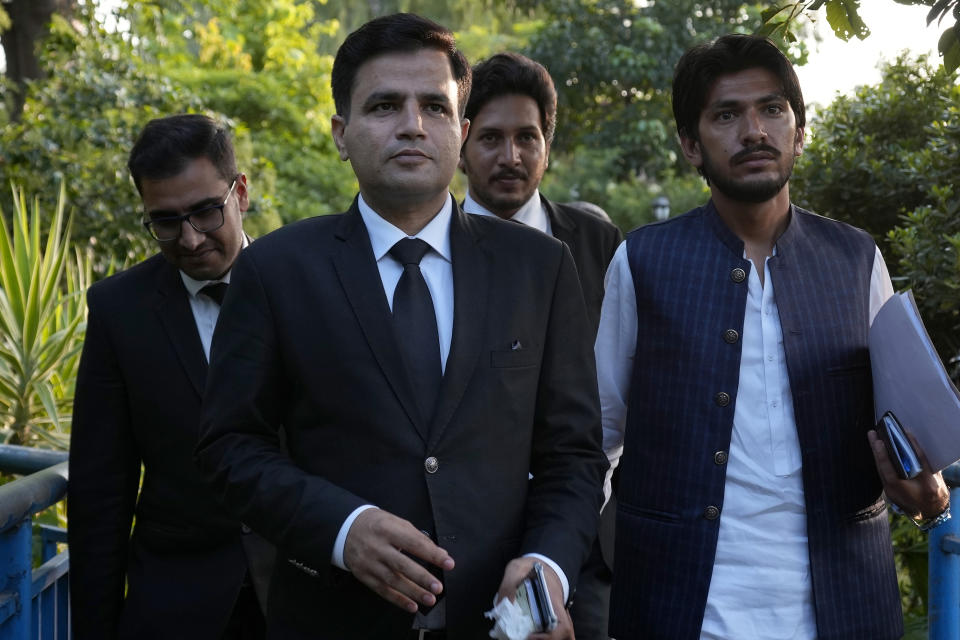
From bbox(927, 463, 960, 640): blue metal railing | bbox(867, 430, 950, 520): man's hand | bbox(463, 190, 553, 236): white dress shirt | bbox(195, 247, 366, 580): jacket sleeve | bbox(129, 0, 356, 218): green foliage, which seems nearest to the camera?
bbox(195, 247, 366, 580): jacket sleeve

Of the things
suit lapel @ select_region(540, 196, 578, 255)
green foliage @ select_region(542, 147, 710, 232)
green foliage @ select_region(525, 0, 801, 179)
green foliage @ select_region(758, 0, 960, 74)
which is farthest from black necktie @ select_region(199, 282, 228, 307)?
green foliage @ select_region(542, 147, 710, 232)

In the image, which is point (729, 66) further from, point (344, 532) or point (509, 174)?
point (344, 532)

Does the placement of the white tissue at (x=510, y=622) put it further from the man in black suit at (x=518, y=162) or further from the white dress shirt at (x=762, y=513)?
the man in black suit at (x=518, y=162)

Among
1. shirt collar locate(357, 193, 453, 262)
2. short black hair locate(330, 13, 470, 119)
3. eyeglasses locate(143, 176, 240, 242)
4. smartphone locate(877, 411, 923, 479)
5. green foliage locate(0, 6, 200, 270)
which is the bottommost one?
smartphone locate(877, 411, 923, 479)

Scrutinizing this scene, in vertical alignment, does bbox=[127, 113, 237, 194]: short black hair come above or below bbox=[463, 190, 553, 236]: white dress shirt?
above

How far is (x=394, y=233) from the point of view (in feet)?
8.15

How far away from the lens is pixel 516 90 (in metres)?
4.34

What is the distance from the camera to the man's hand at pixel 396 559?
2.10m

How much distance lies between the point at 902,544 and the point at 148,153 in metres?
3.17

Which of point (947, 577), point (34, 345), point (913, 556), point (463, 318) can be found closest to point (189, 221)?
point (463, 318)

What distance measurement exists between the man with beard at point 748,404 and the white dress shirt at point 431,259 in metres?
0.69

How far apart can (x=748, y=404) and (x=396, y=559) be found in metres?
1.09

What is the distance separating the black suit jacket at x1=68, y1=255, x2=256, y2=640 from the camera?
10.0 ft

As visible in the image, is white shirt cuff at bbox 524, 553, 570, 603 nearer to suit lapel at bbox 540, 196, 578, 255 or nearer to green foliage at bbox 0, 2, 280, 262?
suit lapel at bbox 540, 196, 578, 255
